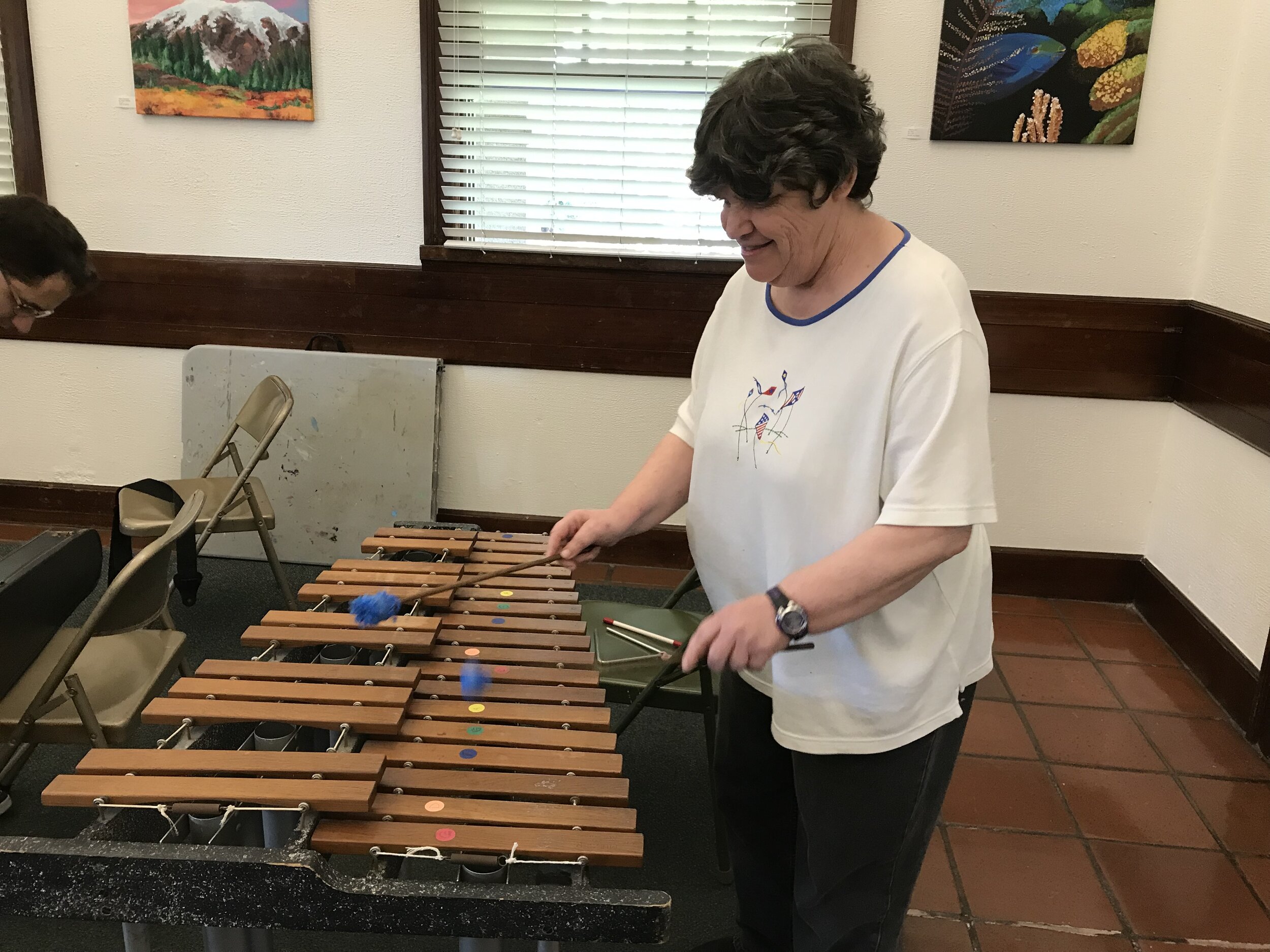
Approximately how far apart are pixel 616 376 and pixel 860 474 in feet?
8.97

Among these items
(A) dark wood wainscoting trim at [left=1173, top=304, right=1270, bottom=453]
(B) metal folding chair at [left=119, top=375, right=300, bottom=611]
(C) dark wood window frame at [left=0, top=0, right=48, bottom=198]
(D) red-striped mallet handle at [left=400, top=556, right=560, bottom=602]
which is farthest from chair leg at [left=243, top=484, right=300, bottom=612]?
(A) dark wood wainscoting trim at [left=1173, top=304, right=1270, bottom=453]

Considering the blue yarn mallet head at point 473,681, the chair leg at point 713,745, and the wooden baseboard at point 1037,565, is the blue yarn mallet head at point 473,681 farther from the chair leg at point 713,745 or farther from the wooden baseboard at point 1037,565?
the wooden baseboard at point 1037,565

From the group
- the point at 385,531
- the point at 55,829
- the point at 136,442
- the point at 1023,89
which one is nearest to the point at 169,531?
the point at 385,531

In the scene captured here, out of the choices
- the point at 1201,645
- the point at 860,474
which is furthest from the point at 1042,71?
the point at 860,474

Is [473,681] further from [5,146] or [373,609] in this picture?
[5,146]

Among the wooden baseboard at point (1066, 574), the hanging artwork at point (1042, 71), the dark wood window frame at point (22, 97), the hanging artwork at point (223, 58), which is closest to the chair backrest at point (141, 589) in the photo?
the hanging artwork at point (223, 58)

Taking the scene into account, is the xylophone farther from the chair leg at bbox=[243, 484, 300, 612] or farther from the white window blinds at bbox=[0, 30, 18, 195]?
the white window blinds at bbox=[0, 30, 18, 195]

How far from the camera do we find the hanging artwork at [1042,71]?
3447 millimetres

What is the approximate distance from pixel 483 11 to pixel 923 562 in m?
3.23

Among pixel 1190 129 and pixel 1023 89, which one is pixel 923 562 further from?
pixel 1190 129

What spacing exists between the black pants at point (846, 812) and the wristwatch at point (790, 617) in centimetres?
28

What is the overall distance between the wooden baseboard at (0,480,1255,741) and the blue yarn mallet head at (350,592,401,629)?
2099 millimetres

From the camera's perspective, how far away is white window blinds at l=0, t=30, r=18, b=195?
3918mm

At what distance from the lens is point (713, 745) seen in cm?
243
